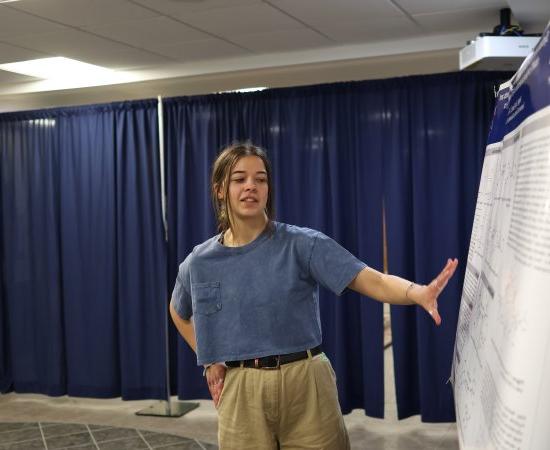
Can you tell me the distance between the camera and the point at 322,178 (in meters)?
4.46

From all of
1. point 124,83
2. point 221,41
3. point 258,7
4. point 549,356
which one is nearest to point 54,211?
point 124,83

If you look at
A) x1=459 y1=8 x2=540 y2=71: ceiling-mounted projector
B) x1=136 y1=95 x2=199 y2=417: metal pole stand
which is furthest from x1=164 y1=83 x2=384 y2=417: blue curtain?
x1=459 y1=8 x2=540 y2=71: ceiling-mounted projector

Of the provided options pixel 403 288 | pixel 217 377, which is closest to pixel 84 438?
pixel 217 377

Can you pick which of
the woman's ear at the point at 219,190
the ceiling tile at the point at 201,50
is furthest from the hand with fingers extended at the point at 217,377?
the ceiling tile at the point at 201,50

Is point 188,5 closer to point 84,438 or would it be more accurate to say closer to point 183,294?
point 183,294

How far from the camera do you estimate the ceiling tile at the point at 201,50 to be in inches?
165

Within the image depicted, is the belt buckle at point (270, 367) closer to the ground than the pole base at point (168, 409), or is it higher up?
higher up

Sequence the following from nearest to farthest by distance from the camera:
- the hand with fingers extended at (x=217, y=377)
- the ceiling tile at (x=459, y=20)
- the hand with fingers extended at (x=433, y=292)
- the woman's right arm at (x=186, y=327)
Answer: the hand with fingers extended at (x=433, y=292)
the hand with fingers extended at (x=217, y=377)
the woman's right arm at (x=186, y=327)
the ceiling tile at (x=459, y=20)

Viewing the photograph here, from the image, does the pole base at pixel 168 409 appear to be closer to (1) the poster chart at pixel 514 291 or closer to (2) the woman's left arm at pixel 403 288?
(2) the woman's left arm at pixel 403 288

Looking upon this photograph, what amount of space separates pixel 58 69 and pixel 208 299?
3477 millimetres

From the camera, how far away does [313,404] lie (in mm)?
1983

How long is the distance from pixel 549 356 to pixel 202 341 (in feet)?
4.42

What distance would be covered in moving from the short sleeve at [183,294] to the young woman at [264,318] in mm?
98

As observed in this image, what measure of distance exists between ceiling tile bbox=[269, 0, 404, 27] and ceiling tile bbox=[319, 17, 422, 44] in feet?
0.29
